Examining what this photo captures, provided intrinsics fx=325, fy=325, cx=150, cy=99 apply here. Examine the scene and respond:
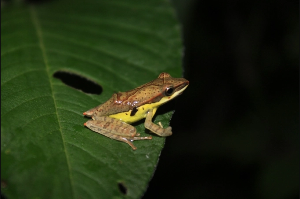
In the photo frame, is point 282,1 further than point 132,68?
Yes

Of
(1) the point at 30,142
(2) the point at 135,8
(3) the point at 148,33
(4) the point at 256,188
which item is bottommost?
(4) the point at 256,188

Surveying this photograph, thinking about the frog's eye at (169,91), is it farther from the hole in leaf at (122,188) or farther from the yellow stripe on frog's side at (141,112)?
the hole in leaf at (122,188)

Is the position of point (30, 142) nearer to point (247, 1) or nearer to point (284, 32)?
point (247, 1)

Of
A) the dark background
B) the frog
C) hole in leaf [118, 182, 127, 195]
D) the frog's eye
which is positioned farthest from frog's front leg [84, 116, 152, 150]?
the dark background

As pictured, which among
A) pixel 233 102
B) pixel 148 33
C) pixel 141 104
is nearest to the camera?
pixel 141 104

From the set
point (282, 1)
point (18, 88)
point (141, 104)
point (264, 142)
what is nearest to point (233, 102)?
point (264, 142)

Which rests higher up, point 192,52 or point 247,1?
point 247,1

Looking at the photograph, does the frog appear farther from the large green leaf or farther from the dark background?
the dark background
